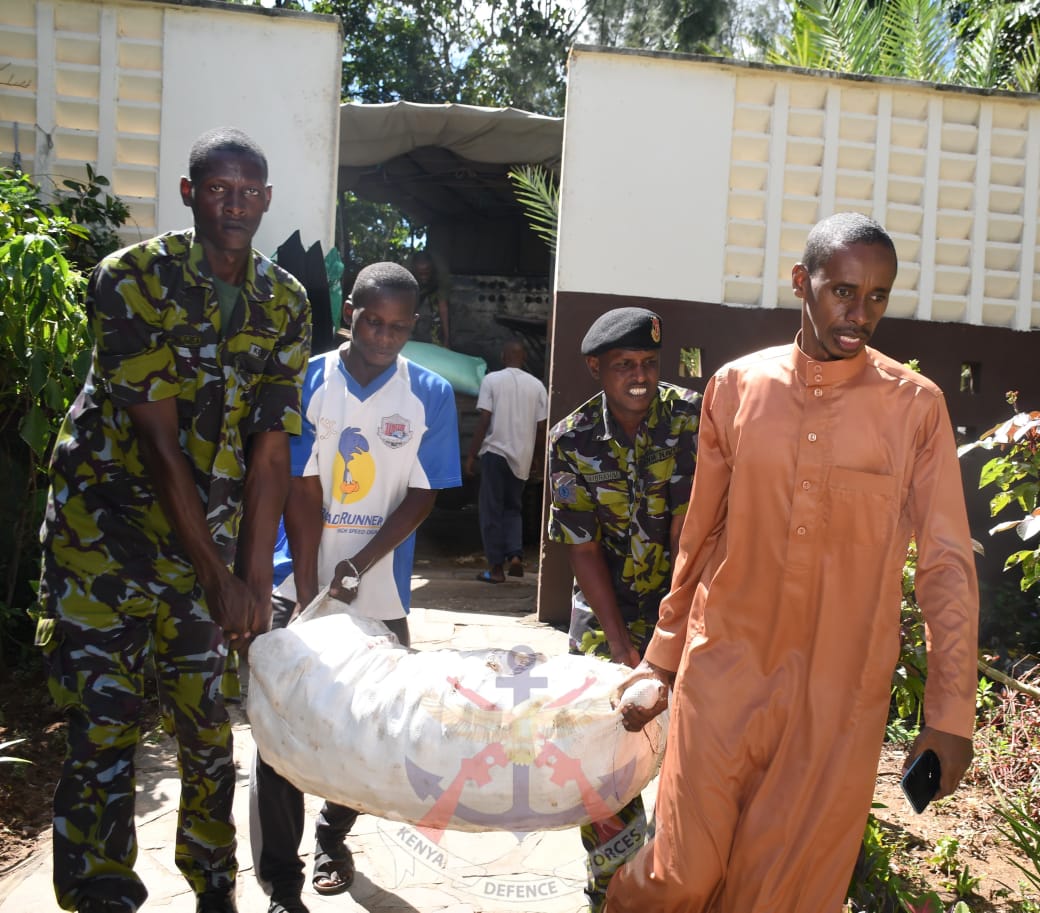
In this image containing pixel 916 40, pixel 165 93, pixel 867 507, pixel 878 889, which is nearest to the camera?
pixel 867 507

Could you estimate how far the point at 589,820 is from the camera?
2322 mm

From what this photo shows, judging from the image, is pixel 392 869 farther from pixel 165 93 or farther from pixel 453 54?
pixel 453 54

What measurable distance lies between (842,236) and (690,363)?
13.8 feet

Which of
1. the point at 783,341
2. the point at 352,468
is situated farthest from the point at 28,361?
the point at 783,341

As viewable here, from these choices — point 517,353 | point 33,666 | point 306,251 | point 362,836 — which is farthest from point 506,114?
point 362,836

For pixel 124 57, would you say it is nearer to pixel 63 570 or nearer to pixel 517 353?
pixel 517 353

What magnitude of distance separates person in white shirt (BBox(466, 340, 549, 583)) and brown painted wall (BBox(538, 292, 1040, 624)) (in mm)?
1492

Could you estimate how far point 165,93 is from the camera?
5.87m

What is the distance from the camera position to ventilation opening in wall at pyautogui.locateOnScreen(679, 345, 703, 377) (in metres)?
6.21

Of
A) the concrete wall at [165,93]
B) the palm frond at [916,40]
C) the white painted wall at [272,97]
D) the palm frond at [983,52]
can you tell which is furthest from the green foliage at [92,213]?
the palm frond at [983,52]

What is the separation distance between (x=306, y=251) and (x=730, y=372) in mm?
3925

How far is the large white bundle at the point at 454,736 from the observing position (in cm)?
222

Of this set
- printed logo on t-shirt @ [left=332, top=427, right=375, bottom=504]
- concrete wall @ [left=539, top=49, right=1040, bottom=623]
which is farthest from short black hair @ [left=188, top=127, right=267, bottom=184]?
concrete wall @ [left=539, top=49, right=1040, bottom=623]

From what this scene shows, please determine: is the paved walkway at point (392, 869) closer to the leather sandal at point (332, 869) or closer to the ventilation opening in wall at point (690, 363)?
the leather sandal at point (332, 869)
